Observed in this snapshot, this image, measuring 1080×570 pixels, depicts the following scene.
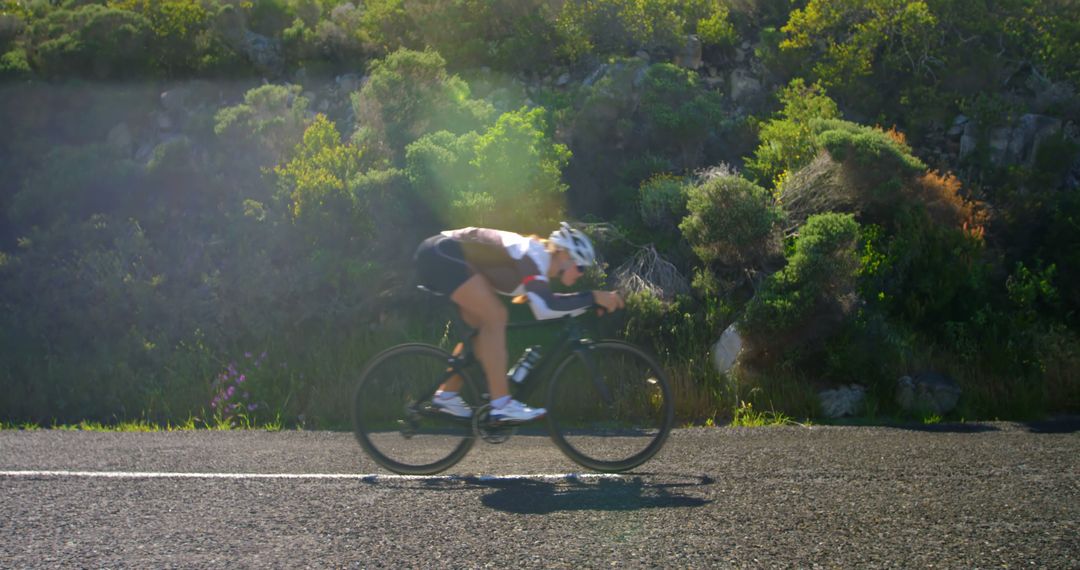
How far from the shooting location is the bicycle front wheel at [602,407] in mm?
5996

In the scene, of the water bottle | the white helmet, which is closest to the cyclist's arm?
the white helmet

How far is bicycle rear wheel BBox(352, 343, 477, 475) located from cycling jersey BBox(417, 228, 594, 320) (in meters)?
0.55

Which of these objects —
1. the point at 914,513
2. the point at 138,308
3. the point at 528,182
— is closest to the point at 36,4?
the point at 138,308

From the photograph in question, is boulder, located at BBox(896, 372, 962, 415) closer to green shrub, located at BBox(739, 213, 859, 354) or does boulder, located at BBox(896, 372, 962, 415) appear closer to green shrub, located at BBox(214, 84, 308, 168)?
green shrub, located at BBox(739, 213, 859, 354)

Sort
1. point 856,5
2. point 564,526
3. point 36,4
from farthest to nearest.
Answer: point 36,4, point 856,5, point 564,526

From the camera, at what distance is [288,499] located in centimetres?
545

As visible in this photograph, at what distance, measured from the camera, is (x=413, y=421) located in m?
6.13

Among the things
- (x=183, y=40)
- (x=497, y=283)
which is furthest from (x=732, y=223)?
(x=183, y=40)

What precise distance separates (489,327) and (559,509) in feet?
4.20

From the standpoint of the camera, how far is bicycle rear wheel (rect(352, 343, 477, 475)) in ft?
20.0

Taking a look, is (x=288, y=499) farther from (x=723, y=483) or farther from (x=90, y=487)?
(x=723, y=483)

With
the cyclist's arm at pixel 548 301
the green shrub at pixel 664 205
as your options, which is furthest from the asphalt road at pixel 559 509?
the green shrub at pixel 664 205

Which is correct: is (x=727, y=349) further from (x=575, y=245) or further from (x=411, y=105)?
(x=411, y=105)

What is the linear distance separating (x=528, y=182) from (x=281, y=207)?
3147 mm
